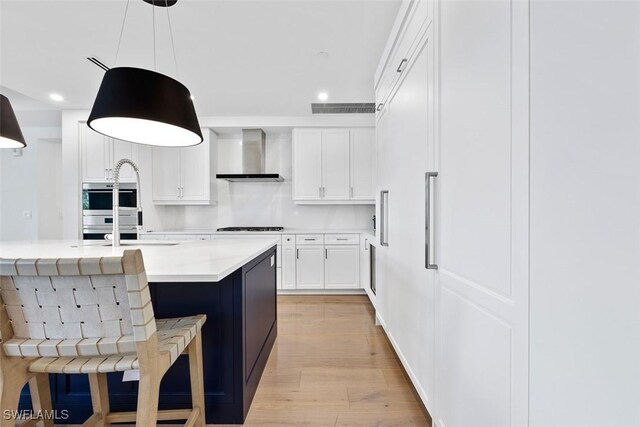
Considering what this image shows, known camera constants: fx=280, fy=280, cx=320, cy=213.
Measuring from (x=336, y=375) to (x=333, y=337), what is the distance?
62cm

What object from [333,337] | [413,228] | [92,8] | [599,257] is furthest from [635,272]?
[92,8]

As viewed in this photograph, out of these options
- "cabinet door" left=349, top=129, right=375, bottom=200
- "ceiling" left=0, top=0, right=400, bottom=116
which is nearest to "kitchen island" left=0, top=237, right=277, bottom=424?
"ceiling" left=0, top=0, right=400, bottom=116

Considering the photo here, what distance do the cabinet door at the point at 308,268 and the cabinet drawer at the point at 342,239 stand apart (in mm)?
150

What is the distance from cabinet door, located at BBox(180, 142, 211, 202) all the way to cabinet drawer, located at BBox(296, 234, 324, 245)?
154cm

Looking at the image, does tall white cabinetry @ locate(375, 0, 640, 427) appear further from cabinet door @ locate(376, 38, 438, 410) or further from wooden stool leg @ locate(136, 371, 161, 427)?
wooden stool leg @ locate(136, 371, 161, 427)

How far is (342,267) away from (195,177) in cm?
256

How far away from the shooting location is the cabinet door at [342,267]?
12.9 ft

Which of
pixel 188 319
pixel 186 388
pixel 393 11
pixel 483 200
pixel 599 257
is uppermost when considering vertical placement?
pixel 393 11

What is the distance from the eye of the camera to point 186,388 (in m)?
1.48

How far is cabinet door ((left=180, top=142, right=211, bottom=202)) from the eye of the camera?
4.20 metres

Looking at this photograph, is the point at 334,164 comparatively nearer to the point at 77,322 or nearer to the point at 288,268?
the point at 288,268

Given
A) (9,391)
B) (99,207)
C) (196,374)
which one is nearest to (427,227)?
(196,374)

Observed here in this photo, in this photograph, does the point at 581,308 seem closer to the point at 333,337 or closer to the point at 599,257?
the point at 599,257

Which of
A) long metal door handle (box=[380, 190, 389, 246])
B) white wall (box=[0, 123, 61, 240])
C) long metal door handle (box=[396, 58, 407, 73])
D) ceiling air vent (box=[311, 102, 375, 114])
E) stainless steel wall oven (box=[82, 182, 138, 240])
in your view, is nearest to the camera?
long metal door handle (box=[396, 58, 407, 73])
